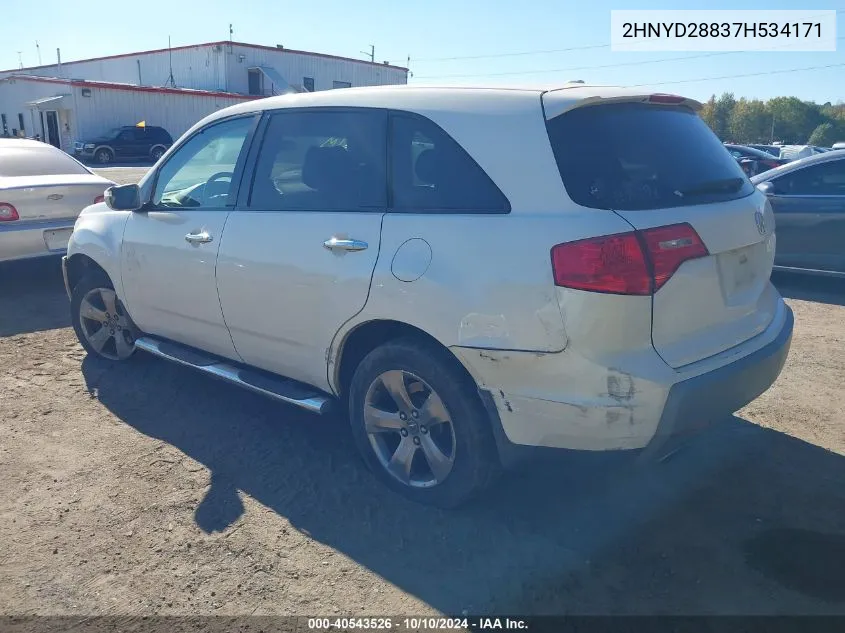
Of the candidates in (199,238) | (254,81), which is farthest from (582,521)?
(254,81)

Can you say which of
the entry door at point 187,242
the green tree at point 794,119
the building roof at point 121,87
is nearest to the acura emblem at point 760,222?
the entry door at point 187,242

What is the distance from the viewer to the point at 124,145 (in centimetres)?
3566

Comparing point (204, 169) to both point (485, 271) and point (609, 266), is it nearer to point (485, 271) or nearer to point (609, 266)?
point (485, 271)

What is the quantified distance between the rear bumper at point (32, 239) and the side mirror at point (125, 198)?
296 centimetres

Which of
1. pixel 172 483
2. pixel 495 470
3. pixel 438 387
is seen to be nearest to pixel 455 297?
pixel 438 387

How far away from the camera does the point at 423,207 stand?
3.17m

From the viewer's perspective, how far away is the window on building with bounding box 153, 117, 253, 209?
4.13 metres

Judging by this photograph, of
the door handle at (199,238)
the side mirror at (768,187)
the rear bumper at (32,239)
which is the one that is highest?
the side mirror at (768,187)

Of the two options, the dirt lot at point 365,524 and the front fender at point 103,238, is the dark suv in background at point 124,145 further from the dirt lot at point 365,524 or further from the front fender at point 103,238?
the dirt lot at point 365,524

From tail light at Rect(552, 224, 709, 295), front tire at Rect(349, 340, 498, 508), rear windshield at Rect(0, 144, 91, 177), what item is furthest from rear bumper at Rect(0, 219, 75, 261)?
tail light at Rect(552, 224, 709, 295)

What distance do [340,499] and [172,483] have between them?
89 cm

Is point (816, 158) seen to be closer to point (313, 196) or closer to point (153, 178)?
point (313, 196)

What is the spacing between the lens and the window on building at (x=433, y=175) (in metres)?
3.00

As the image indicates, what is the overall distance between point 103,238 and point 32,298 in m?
3.11
